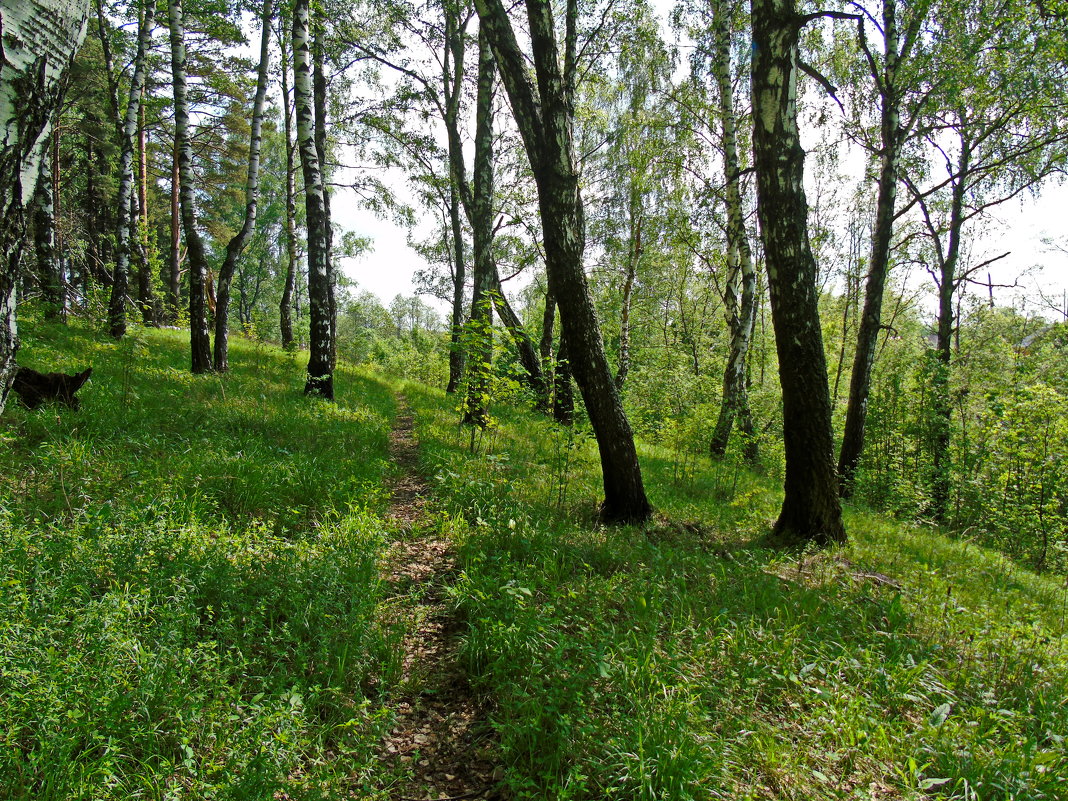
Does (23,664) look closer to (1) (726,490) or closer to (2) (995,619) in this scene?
(2) (995,619)

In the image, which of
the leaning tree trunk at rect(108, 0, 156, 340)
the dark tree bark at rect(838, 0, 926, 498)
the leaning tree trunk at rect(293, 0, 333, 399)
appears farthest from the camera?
the leaning tree trunk at rect(108, 0, 156, 340)

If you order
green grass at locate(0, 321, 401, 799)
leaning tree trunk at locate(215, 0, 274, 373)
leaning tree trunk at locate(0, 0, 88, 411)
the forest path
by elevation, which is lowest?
the forest path

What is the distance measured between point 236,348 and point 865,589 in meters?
17.5

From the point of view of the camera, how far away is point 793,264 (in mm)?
5035

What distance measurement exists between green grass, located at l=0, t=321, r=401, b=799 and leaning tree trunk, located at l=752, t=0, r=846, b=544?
4.49 m

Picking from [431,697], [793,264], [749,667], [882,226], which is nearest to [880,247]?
[882,226]

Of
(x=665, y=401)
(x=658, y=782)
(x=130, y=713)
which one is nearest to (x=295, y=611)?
(x=130, y=713)

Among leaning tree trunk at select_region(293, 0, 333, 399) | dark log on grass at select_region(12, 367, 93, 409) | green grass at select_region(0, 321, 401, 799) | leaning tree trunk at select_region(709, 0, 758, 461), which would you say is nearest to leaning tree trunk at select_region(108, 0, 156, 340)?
leaning tree trunk at select_region(293, 0, 333, 399)

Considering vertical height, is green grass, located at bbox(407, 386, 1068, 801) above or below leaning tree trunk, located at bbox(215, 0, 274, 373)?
below

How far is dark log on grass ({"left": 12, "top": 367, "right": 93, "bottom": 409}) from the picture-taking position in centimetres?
517

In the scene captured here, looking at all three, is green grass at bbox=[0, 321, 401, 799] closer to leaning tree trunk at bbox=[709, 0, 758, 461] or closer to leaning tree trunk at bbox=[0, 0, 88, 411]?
leaning tree trunk at bbox=[0, 0, 88, 411]

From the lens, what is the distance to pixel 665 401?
1509 centimetres

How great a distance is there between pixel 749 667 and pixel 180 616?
3.34m

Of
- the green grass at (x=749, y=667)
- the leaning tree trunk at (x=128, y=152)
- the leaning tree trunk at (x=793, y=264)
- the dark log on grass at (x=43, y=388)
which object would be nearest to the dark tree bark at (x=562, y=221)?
the green grass at (x=749, y=667)
